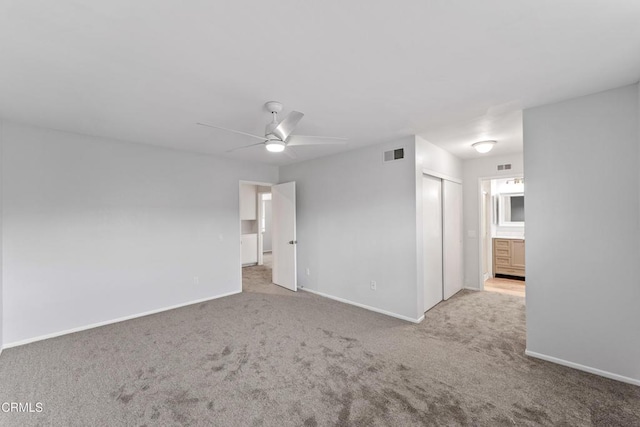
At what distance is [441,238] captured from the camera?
4.44 metres

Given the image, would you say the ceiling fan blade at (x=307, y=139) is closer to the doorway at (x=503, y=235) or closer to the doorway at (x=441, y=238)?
the doorway at (x=441, y=238)

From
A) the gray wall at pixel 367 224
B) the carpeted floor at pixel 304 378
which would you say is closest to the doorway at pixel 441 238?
the gray wall at pixel 367 224

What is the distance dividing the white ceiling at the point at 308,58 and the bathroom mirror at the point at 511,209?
398cm

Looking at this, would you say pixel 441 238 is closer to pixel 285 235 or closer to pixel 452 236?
pixel 452 236

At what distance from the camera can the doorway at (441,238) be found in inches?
157

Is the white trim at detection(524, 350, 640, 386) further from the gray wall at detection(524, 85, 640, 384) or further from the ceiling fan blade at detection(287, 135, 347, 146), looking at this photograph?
the ceiling fan blade at detection(287, 135, 347, 146)

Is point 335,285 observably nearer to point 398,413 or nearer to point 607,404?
point 398,413

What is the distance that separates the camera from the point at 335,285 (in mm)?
4629

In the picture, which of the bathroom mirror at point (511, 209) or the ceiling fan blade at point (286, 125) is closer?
the ceiling fan blade at point (286, 125)

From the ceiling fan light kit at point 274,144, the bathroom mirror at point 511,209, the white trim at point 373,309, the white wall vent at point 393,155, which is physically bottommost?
the white trim at point 373,309

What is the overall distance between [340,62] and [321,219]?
3.19 m

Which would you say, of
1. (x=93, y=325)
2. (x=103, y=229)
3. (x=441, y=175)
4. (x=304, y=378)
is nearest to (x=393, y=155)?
(x=441, y=175)

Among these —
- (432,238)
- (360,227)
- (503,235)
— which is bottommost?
(503,235)

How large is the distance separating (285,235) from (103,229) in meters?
2.79
